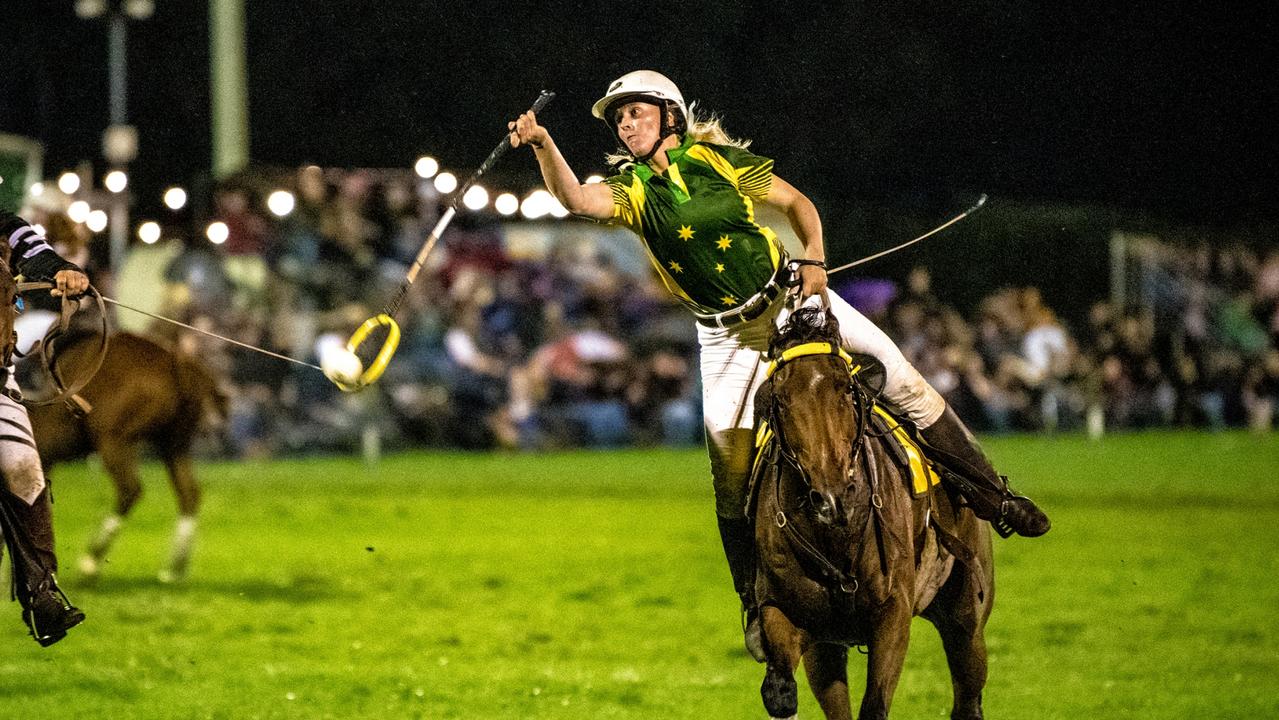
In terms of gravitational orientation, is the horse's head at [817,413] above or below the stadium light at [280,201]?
below

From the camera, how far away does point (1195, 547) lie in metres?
15.5

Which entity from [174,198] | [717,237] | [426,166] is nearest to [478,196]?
[426,166]

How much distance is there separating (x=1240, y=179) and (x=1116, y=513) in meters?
12.3

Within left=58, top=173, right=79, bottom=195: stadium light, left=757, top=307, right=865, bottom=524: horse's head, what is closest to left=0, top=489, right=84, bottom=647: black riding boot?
left=757, top=307, right=865, bottom=524: horse's head

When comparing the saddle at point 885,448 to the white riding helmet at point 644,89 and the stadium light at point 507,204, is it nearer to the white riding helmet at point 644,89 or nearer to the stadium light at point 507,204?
the white riding helmet at point 644,89

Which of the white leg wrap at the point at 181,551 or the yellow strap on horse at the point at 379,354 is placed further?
the white leg wrap at the point at 181,551

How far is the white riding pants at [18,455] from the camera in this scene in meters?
7.18

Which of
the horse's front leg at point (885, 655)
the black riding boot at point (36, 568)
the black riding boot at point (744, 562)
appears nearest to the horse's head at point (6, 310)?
the black riding boot at point (36, 568)

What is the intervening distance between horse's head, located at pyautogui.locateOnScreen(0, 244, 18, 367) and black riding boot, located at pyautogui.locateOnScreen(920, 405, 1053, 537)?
3.74 metres

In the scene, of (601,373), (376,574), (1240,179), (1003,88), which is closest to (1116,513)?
(1003,88)

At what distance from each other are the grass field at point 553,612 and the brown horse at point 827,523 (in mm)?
2465

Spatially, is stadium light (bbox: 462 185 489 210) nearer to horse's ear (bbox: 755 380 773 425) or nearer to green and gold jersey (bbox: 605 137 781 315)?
green and gold jersey (bbox: 605 137 781 315)

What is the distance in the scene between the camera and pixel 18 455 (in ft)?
23.7

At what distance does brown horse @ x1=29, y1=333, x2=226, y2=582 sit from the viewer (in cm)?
1346
